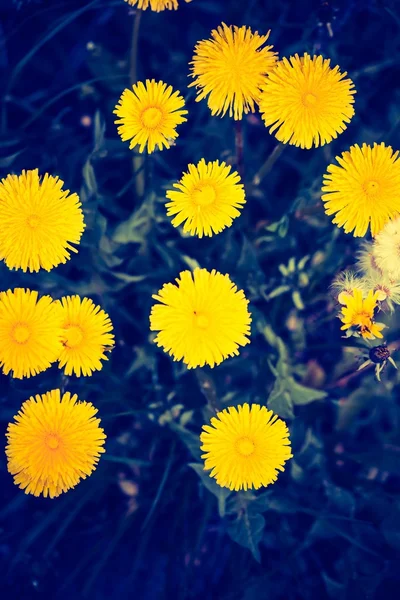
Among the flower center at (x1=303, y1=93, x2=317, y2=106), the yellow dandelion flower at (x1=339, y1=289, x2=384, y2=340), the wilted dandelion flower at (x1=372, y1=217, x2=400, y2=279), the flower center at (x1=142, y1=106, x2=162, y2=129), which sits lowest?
the yellow dandelion flower at (x1=339, y1=289, x2=384, y2=340)

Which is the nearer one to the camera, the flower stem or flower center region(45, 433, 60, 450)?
flower center region(45, 433, 60, 450)

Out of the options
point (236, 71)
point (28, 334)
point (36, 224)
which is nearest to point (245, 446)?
point (28, 334)

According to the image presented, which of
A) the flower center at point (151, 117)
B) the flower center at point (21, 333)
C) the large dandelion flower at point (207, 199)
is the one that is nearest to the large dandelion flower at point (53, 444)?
the flower center at point (21, 333)

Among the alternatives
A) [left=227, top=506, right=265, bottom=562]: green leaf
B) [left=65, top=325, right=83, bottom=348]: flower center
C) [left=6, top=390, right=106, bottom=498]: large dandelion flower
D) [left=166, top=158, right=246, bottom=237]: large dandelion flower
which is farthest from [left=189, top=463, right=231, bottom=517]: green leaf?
[left=166, top=158, right=246, bottom=237]: large dandelion flower

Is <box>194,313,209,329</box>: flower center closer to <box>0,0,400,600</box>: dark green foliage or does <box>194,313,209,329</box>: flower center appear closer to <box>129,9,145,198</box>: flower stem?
<box>0,0,400,600</box>: dark green foliage

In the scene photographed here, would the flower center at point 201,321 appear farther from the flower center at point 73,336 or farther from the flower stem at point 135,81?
the flower stem at point 135,81
